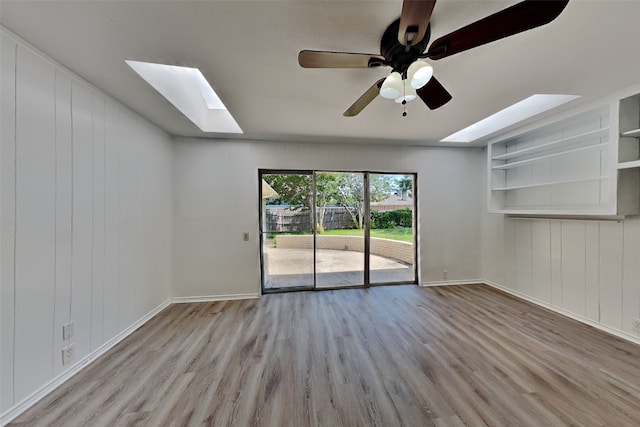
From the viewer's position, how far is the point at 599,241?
8.70ft

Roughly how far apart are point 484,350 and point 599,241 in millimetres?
1932

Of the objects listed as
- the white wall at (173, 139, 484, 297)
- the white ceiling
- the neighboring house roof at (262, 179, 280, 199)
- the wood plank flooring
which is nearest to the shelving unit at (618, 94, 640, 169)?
the white ceiling

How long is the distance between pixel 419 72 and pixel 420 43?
170 millimetres

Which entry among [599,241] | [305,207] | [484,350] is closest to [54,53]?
[305,207]

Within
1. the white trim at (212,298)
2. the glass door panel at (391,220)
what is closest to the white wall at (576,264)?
the glass door panel at (391,220)

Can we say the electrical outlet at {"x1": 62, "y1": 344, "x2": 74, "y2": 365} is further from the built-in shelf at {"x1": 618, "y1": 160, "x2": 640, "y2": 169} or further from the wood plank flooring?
the built-in shelf at {"x1": 618, "y1": 160, "x2": 640, "y2": 169}

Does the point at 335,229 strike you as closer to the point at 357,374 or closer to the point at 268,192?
the point at 268,192

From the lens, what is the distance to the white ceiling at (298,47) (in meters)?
1.28

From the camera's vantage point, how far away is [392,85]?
151 centimetres

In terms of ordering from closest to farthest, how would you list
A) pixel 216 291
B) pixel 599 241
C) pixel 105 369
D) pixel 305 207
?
1. pixel 105 369
2. pixel 599 241
3. pixel 216 291
4. pixel 305 207

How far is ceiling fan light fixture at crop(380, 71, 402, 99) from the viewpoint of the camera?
4.87 ft

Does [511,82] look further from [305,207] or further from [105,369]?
[105,369]

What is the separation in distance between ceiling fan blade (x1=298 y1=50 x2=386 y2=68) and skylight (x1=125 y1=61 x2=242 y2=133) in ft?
4.67

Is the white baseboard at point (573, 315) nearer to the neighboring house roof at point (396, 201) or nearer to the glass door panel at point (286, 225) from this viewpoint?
the neighboring house roof at point (396, 201)
